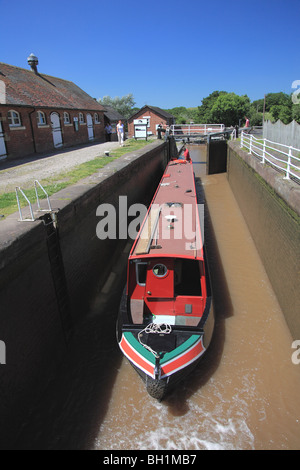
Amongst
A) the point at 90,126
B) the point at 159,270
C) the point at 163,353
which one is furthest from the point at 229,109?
the point at 163,353

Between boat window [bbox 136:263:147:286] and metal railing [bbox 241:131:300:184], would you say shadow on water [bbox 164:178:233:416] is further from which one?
metal railing [bbox 241:131:300:184]

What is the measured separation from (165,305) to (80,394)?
2.18m

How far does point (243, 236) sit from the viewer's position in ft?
37.9

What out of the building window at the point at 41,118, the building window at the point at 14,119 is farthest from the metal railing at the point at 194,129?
the building window at the point at 14,119

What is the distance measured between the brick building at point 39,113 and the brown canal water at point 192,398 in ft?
34.2

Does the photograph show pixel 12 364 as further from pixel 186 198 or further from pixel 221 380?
pixel 186 198

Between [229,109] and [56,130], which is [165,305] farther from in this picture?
[229,109]

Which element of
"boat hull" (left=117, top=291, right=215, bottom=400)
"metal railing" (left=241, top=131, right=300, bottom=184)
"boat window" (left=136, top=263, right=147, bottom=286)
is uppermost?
"metal railing" (left=241, top=131, right=300, bottom=184)

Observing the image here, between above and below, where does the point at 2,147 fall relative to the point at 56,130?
below

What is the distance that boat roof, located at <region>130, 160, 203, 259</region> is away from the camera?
578 cm

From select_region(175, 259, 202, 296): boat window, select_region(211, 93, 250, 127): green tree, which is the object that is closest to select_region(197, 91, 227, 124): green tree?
select_region(211, 93, 250, 127): green tree

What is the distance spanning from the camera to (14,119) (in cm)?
1423
